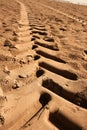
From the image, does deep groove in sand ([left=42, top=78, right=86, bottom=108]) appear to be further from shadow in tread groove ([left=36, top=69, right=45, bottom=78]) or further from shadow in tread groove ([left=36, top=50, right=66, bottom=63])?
shadow in tread groove ([left=36, top=50, right=66, bottom=63])

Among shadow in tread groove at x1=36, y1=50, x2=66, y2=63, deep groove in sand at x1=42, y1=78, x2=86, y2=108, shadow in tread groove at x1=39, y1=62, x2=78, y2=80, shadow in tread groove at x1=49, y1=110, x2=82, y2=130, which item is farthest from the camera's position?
shadow in tread groove at x1=36, y1=50, x2=66, y2=63

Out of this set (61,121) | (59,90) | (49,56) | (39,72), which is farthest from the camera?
(49,56)

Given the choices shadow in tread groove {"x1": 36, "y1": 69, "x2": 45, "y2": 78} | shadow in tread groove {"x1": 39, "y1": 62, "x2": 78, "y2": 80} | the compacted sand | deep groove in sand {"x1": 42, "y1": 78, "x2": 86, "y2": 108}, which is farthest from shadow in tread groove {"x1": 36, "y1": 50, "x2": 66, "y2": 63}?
deep groove in sand {"x1": 42, "y1": 78, "x2": 86, "y2": 108}

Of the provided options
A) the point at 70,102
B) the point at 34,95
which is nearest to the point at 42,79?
the point at 34,95

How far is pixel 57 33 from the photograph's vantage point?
4184 millimetres

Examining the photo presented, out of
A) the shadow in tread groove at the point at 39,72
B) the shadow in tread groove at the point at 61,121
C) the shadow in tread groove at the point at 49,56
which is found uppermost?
the shadow in tread groove at the point at 61,121

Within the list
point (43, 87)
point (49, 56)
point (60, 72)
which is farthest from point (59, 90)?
point (49, 56)

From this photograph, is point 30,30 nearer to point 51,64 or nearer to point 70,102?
point 51,64

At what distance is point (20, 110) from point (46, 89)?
0.36 meters

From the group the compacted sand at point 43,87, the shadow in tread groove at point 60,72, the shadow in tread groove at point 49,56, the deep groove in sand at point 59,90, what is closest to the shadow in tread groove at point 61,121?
the compacted sand at point 43,87

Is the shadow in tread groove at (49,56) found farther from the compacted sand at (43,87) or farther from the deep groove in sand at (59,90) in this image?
the deep groove in sand at (59,90)

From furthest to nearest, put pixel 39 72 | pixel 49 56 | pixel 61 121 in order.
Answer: pixel 49 56 < pixel 39 72 < pixel 61 121

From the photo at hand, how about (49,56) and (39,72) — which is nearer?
(39,72)

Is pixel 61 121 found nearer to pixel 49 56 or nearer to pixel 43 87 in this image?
pixel 43 87
